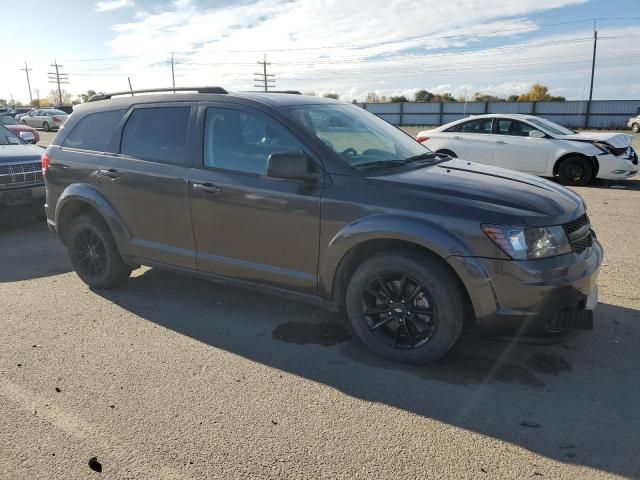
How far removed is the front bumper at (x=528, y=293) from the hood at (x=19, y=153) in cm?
717

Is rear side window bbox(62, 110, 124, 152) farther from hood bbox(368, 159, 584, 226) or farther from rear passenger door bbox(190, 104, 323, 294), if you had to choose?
hood bbox(368, 159, 584, 226)

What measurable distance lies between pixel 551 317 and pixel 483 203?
82 cm

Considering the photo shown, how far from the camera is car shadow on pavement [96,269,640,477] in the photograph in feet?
9.37

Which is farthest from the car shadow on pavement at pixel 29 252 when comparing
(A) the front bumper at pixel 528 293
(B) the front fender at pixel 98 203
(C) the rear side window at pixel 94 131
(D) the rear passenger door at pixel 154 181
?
(A) the front bumper at pixel 528 293

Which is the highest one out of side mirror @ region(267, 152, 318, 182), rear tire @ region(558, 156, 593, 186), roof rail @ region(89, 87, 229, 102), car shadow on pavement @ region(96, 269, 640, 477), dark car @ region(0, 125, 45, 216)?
roof rail @ region(89, 87, 229, 102)

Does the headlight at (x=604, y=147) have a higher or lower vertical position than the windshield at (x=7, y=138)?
lower

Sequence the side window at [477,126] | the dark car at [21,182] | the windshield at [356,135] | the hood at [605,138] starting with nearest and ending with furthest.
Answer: the windshield at [356,135]
the dark car at [21,182]
the hood at [605,138]
the side window at [477,126]

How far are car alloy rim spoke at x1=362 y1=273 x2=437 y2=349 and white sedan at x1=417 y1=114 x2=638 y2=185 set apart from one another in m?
7.99

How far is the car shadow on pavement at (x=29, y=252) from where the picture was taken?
5.95 meters

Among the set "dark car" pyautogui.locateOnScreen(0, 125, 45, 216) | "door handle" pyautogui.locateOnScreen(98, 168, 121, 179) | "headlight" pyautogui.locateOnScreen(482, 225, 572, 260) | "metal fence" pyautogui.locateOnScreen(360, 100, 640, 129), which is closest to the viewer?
"headlight" pyautogui.locateOnScreen(482, 225, 572, 260)

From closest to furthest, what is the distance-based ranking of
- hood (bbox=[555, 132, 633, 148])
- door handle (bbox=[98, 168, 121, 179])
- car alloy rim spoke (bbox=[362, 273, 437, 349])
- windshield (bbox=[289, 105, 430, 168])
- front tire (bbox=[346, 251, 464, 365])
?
front tire (bbox=[346, 251, 464, 365]), car alloy rim spoke (bbox=[362, 273, 437, 349]), windshield (bbox=[289, 105, 430, 168]), door handle (bbox=[98, 168, 121, 179]), hood (bbox=[555, 132, 633, 148])

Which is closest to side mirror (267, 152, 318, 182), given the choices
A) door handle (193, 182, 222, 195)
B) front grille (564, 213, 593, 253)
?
door handle (193, 182, 222, 195)

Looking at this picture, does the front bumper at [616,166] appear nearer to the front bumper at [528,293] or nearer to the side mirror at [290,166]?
the front bumper at [528,293]

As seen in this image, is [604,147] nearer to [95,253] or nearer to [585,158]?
[585,158]
